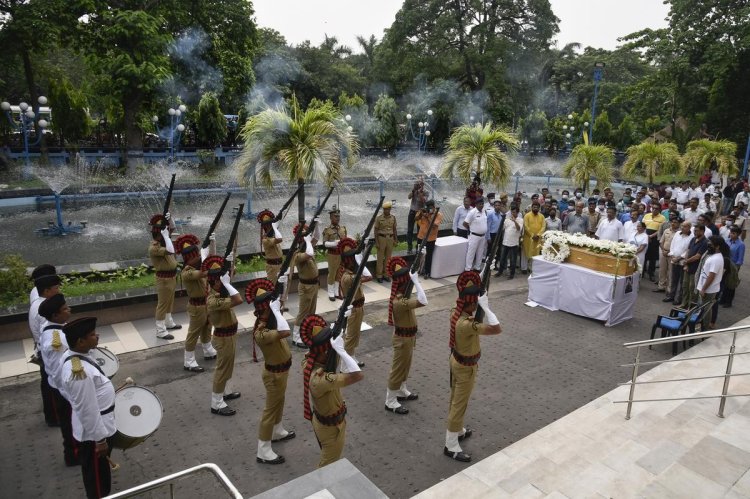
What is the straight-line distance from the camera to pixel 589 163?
17.1 m

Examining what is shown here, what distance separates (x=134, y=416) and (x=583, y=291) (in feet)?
24.7

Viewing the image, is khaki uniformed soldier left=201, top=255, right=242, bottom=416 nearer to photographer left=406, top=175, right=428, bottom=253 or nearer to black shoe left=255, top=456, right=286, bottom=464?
black shoe left=255, top=456, right=286, bottom=464

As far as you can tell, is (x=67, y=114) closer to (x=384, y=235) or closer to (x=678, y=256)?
(x=384, y=235)

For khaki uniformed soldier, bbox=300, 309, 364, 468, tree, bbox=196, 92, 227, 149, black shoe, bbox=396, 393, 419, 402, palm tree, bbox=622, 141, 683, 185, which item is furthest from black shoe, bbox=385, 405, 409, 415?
tree, bbox=196, 92, 227, 149

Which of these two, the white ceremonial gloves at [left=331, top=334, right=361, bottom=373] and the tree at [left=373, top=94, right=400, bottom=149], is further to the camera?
the tree at [left=373, top=94, right=400, bottom=149]

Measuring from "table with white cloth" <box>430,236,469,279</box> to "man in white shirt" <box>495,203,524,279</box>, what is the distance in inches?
32.0

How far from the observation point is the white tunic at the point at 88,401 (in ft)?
13.9

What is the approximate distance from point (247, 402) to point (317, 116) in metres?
5.63

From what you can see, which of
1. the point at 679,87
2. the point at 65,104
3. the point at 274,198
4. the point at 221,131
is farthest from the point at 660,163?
the point at 65,104

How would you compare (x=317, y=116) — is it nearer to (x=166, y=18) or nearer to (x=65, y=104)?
(x=166, y=18)

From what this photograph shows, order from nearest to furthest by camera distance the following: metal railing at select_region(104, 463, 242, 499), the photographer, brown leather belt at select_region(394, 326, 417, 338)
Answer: metal railing at select_region(104, 463, 242, 499), brown leather belt at select_region(394, 326, 417, 338), the photographer

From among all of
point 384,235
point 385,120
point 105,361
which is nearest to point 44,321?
point 105,361

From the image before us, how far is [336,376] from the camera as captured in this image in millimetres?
4602

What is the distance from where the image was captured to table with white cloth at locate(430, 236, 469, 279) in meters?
11.7
